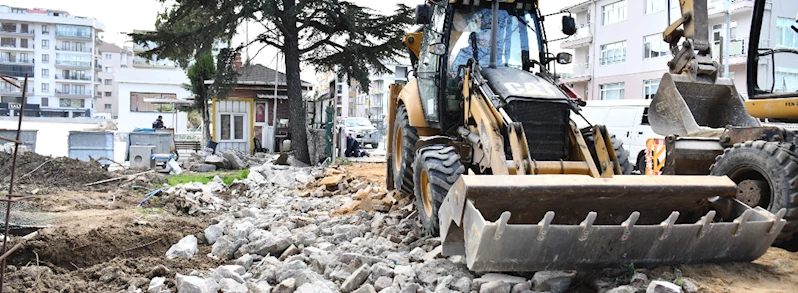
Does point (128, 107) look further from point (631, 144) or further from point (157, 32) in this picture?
point (631, 144)

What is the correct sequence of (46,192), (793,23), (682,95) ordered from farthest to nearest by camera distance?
(46,192) → (682,95) → (793,23)

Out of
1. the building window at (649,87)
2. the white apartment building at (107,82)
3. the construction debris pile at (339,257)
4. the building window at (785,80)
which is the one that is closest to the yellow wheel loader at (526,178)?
the construction debris pile at (339,257)

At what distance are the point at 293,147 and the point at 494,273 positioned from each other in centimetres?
1380

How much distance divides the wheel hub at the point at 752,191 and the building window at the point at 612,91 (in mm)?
28217

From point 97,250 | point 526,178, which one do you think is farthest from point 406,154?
point 97,250

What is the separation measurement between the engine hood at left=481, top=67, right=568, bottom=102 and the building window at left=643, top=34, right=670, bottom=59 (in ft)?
84.7

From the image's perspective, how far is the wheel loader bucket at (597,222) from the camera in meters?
4.23

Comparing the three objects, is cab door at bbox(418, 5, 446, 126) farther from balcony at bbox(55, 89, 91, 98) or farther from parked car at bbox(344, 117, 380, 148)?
balcony at bbox(55, 89, 91, 98)

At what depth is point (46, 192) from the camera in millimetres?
10016

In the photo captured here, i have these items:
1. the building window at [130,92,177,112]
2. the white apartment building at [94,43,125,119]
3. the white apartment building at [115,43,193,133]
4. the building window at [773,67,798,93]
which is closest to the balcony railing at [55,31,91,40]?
the white apartment building at [94,43,125,119]

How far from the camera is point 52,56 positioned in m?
88.6

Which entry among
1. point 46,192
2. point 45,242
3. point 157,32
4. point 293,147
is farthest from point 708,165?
point 157,32

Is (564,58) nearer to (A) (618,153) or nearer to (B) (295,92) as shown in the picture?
(A) (618,153)

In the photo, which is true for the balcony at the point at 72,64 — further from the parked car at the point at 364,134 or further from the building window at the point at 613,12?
the building window at the point at 613,12
